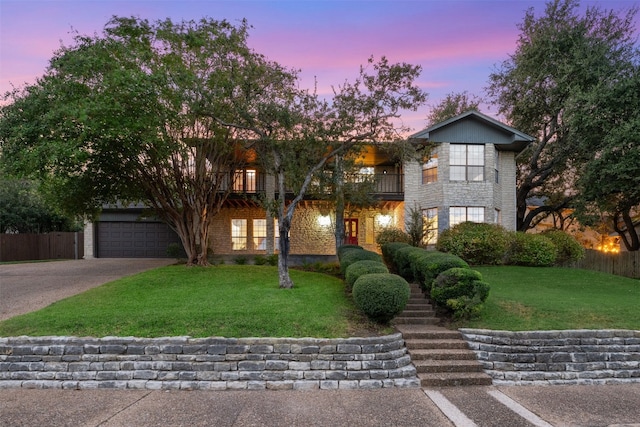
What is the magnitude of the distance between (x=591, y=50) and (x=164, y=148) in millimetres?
20065

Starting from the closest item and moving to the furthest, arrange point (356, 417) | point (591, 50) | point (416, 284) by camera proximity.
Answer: point (356, 417)
point (416, 284)
point (591, 50)

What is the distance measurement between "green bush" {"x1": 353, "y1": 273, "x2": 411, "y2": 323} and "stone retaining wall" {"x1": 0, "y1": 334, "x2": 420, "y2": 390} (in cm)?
79

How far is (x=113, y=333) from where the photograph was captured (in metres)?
6.83

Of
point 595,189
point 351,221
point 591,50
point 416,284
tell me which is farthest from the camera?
point 351,221

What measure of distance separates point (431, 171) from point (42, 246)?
2369 centimetres

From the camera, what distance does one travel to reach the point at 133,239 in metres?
22.9

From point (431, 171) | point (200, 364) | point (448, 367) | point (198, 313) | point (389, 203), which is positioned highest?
point (431, 171)

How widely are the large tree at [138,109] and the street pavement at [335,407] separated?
695cm

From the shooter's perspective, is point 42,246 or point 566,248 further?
point 42,246

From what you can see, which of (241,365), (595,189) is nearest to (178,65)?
(241,365)

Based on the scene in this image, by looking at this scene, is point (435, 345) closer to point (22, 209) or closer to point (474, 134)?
point (474, 134)

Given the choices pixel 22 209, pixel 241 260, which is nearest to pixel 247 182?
pixel 241 260

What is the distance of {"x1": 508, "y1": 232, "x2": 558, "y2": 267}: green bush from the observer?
15.7 m

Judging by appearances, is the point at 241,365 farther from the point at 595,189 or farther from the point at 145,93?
the point at 595,189
